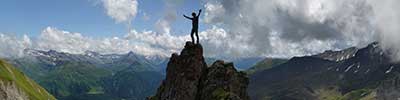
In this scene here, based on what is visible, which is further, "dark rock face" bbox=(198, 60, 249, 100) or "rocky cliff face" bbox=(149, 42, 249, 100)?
"rocky cliff face" bbox=(149, 42, 249, 100)

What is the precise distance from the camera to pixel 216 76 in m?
64.2

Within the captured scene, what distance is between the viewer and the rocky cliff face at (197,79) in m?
62.1

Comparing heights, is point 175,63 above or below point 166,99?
above

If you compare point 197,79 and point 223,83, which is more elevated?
point 197,79

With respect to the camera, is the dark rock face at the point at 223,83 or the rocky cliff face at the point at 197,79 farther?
the rocky cliff face at the point at 197,79

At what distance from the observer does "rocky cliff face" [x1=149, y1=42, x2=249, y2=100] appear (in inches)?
2446

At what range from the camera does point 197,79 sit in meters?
64.1

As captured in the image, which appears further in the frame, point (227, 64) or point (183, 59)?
point (227, 64)

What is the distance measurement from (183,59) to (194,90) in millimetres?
4440

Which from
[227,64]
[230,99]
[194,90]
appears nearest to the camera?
[230,99]

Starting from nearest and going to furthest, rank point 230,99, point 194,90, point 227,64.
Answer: point 230,99 → point 194,90 → point 227,64

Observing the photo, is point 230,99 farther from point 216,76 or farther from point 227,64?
point 227,64

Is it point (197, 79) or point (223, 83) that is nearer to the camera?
point (197, 79)

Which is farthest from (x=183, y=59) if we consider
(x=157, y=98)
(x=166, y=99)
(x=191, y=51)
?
(x=157, y=98)
